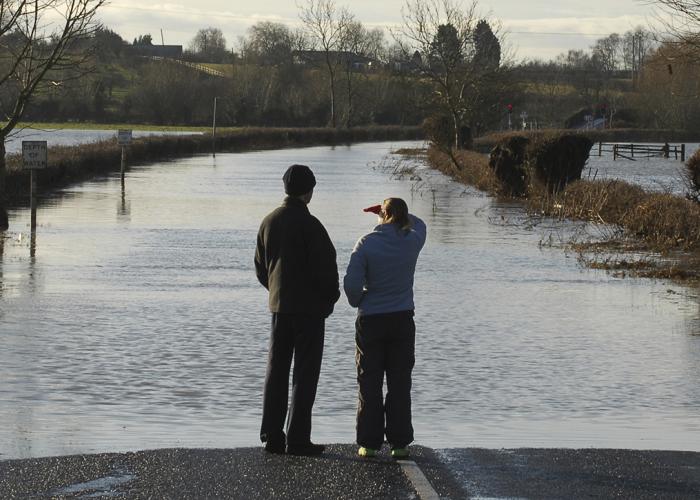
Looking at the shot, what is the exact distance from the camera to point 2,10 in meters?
26.6

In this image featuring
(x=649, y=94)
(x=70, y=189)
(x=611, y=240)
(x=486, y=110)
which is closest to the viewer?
(x=611, y=240)

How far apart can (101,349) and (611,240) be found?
1500 centimetres

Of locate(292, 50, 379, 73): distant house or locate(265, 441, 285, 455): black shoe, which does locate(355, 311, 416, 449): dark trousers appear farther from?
→ locate(292, 50, 379, 73): distant house

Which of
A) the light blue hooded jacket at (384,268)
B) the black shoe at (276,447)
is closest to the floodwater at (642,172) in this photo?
the light blue hooded jacket at (384,268)

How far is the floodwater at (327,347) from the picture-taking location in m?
9.77

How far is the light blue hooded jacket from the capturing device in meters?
8.58

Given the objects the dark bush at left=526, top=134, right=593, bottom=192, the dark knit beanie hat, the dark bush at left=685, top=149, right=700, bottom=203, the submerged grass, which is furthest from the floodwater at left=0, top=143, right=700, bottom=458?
the dark bush at left=526, top=134, right=593, bottom=192

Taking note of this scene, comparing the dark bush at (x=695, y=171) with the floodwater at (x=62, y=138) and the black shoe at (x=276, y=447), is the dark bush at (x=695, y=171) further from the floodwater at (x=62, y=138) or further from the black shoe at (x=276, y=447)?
the floodwater at (x=62, y=138)

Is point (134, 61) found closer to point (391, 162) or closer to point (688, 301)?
point (391, 162)

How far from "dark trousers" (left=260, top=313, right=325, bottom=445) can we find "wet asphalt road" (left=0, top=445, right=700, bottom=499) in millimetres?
231

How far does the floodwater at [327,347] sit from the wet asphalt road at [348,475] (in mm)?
705

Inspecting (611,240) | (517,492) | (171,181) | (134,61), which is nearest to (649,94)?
(134,61)

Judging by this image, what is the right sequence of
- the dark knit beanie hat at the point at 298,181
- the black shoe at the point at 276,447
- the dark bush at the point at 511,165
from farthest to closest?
the dark bush at the point at 511,165 → the dark knit beanie hat at the point at 298,181 → the black shoe at the point at 276,447

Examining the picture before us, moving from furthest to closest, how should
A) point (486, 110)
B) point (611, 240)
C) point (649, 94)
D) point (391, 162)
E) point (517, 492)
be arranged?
point (649, 94)
point (486, 110)
point (391, 162)
point (611, 240)
point (517, 492)
